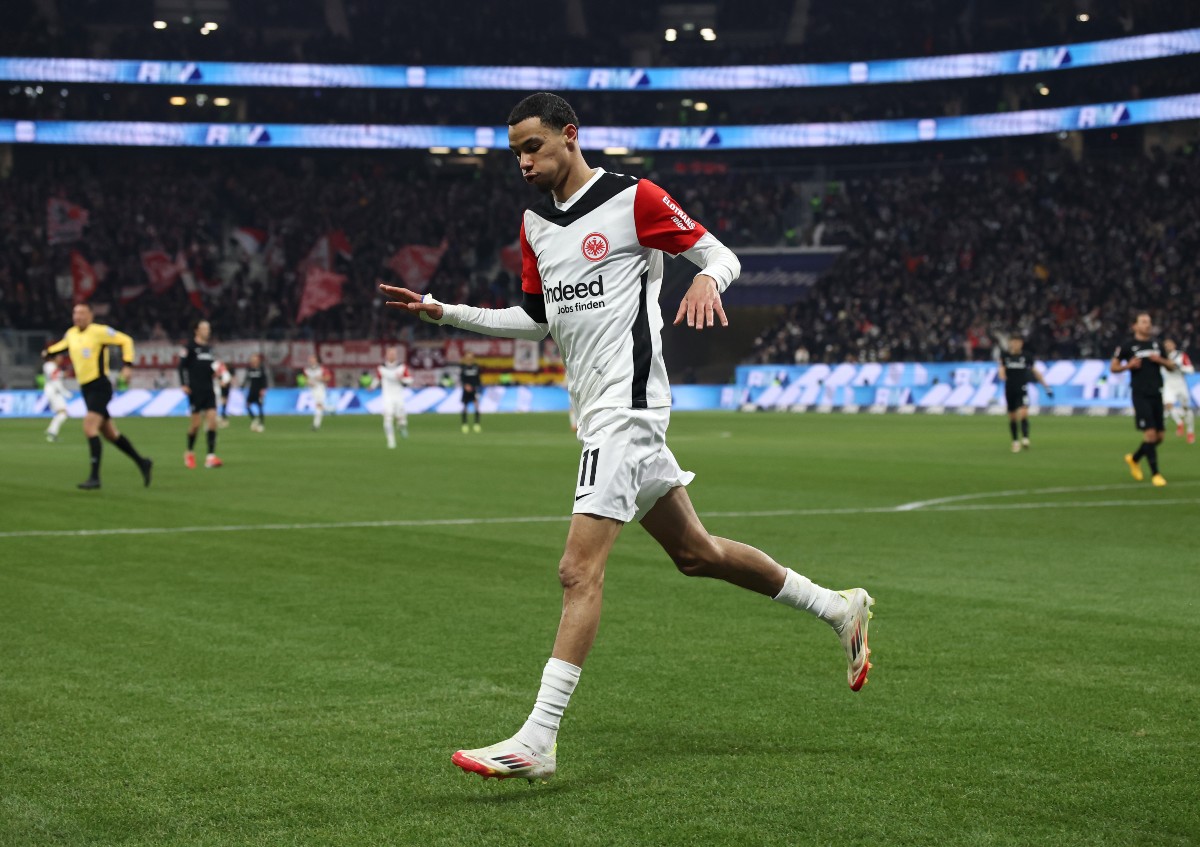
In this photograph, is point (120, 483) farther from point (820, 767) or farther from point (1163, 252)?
point (1163, 252)

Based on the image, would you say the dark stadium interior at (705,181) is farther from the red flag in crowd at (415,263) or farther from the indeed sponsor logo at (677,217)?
the indeed sponsor logo at (677,217)

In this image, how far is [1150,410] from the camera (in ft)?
63.2

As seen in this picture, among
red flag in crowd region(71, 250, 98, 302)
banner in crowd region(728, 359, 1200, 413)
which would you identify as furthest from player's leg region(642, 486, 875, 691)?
red flag in crowd region(71, 250, 98, 302)

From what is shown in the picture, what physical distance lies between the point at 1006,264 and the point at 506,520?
161 ft

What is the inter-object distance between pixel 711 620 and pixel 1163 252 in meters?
51.6

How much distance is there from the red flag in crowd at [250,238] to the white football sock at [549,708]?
2413 inches

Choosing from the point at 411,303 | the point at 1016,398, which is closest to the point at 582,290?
the point at 411,303

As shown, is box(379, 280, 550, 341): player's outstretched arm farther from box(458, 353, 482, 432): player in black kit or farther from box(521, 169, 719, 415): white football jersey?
box(458, 353, 482, 432): player in black kit

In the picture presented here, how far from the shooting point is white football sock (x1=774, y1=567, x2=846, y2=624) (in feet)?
20.8

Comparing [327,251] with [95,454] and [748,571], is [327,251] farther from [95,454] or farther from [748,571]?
[748,571]

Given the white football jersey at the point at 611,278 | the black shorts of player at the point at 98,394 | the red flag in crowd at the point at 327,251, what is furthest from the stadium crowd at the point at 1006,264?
the white football jersey at the point at 611,278

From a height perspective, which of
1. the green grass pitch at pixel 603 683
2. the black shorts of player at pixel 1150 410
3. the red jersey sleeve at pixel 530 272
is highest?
the red jersey sleeve at pixel 530 272

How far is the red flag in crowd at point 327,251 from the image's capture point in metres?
61.8

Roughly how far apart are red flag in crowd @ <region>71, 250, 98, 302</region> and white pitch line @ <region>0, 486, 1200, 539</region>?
1824 inches
